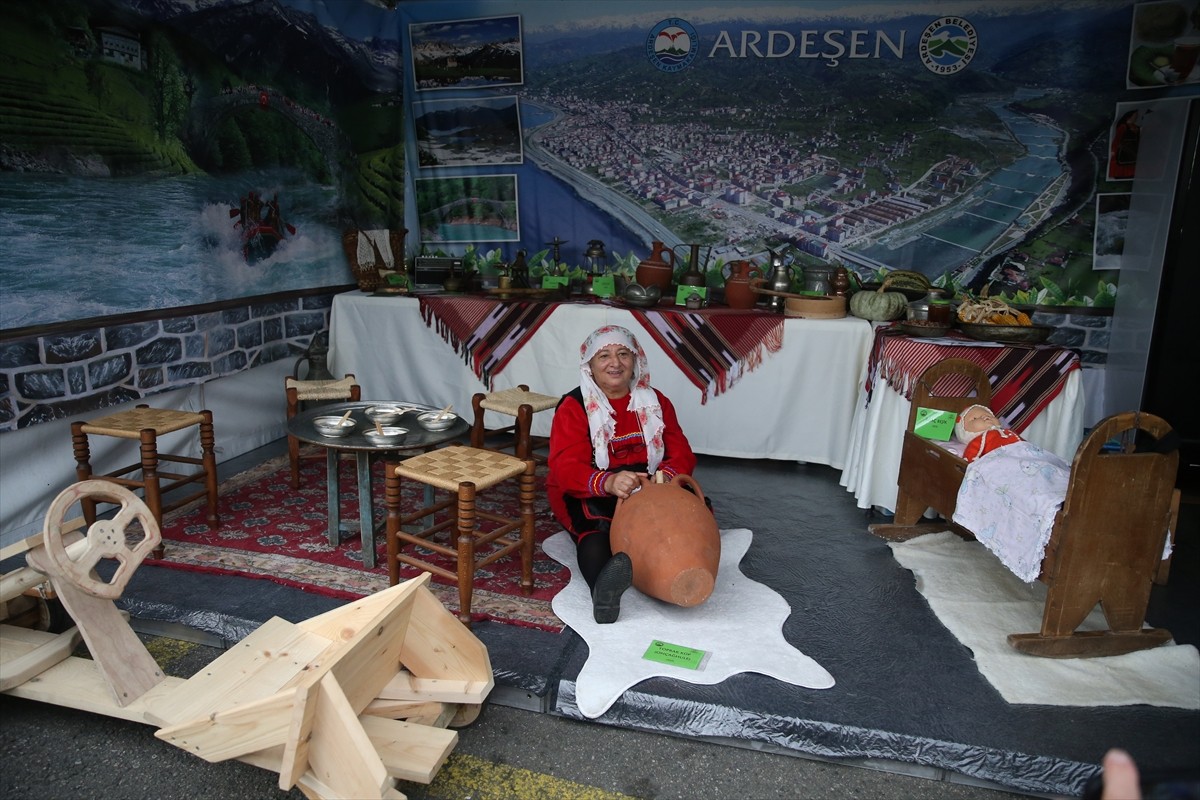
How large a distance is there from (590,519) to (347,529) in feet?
3.96

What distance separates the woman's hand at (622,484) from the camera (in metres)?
2.95

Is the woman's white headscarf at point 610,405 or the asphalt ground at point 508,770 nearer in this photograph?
the asphalt ground at point 508,770

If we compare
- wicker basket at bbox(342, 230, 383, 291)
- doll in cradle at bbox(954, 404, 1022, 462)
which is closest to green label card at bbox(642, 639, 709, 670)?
doll in cradle at bbox(954, 404, 1022, 462)

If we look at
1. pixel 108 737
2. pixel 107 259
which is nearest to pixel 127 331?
pixel 107 259

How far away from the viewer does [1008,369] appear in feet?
12.4

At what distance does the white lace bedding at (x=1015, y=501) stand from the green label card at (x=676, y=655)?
3.73 feet

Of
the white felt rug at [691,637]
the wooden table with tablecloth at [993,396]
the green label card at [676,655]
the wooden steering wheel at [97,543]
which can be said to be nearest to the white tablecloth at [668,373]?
the wooden table with tablecloth at [993,396]

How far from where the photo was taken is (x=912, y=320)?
426cm

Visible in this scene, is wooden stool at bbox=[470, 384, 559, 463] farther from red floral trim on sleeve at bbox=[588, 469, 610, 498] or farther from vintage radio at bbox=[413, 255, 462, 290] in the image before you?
vintage radio at bbox=[413, 255, 462, 290]

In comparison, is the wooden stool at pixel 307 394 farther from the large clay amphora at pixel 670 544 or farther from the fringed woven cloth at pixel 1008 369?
the fringed woven cloth at pixel 1008 369

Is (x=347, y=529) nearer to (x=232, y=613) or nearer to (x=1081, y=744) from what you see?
(x=232, y=613)

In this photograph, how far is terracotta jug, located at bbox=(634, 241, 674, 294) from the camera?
16.8ft

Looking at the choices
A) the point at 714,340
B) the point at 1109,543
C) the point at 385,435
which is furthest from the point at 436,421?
the point at 1109,543

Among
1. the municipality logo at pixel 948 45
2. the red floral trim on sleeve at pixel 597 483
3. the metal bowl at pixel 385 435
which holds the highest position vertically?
the municipality logo at pixel 948 45
